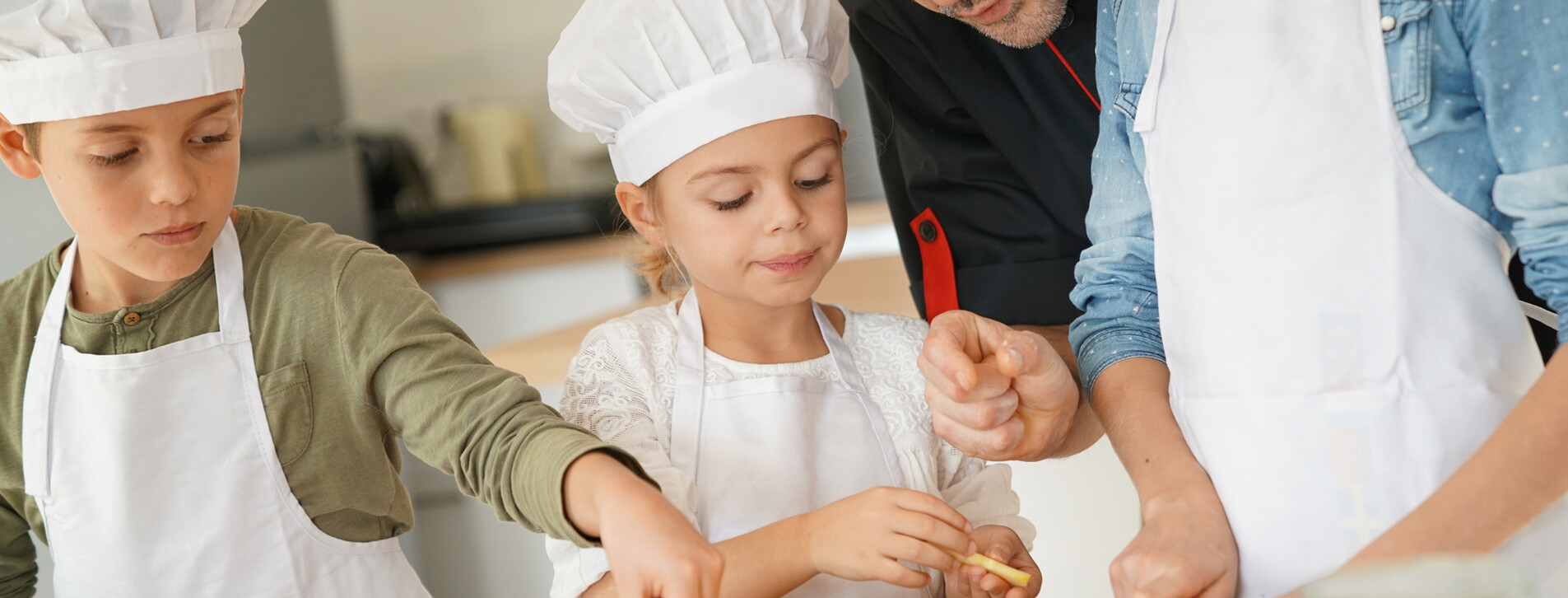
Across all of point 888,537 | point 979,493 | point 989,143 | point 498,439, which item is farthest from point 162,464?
point 989,143

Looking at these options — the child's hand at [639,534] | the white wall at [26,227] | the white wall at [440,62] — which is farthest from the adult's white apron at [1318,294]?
the white wall at [440,62]

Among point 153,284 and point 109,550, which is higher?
point 153,284

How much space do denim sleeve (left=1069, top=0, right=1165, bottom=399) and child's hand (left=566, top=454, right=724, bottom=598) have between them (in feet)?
1.32

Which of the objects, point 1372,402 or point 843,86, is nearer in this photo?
point 1372,402

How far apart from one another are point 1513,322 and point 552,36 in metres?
2.77

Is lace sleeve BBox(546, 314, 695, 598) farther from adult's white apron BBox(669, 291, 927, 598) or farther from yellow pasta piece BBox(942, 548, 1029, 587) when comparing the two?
yellow pasta piece BBox(942, 548, 1029, 587)

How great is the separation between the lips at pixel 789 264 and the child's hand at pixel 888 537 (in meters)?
0.20

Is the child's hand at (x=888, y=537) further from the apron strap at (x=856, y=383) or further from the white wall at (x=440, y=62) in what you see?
the white wall at (x=440, y=62)

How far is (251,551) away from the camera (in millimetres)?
896

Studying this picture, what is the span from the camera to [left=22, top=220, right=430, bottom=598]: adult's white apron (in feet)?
2.89

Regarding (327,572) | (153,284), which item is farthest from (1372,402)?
(153,284)

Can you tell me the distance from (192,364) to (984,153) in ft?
2.76

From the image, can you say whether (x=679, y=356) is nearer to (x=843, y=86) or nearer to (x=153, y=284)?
(x=153, y=284)

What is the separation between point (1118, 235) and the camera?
0.93 metres
